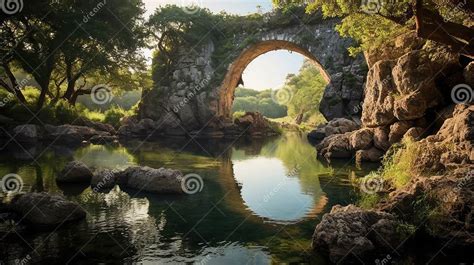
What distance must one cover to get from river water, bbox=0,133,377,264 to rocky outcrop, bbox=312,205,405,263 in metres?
0.39

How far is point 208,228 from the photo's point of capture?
386 inches

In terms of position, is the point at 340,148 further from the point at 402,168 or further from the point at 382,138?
the point at 402,168

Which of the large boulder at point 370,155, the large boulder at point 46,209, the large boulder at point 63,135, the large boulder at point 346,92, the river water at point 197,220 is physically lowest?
the river water at point 197,220

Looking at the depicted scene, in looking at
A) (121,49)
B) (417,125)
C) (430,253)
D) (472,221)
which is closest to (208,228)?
(430,253)

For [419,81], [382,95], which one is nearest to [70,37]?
[382,95]

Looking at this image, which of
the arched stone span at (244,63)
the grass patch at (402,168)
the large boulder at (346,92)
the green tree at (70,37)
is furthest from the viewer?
the arched stone span at (244,63)

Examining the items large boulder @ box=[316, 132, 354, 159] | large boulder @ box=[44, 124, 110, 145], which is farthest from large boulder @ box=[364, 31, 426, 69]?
large boulder @ box=[44, 124, 110, 145]

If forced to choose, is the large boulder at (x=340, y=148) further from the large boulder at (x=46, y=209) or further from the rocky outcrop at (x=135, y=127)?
the rocky outcrop at (x=135, y=127)

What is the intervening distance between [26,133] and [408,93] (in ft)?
86.1

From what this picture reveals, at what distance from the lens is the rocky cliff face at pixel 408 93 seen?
15531mm

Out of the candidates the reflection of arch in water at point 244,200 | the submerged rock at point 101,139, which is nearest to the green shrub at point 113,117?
the submerged rock at point 101,139

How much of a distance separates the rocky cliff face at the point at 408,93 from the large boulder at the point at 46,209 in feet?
45.4

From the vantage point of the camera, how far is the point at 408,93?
1678 centimetres

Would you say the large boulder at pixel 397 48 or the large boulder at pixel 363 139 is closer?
the large boulder at pixel 397 48
